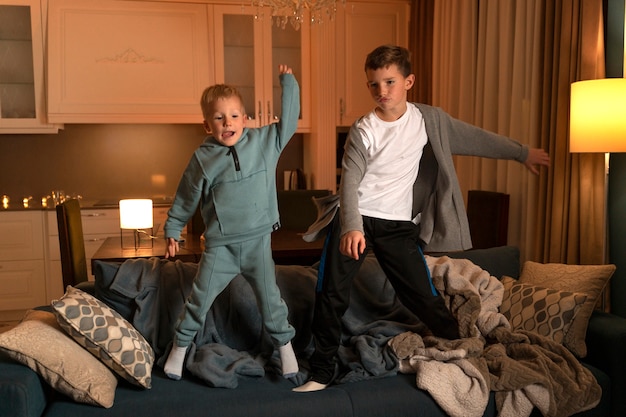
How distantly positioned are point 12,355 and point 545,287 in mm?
1884

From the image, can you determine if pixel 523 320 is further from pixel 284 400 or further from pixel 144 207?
pixel 144 207

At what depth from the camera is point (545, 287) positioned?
99.8 inches

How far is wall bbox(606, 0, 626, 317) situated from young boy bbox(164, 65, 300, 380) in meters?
1.49

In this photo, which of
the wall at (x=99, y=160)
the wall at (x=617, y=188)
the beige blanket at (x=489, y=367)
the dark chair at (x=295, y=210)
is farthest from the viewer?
the wall at (x=99, y=160)

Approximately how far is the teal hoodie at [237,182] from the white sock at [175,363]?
360mm

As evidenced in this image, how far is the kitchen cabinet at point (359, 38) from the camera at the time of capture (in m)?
4.71

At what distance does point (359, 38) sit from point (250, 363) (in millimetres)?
3129

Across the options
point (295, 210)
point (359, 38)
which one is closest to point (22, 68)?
point (295, 210)

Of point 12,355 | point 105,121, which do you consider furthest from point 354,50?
point 12,355

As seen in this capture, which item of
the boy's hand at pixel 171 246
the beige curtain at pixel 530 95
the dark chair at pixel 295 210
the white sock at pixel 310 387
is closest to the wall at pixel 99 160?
the dark chair at pixel 295 210

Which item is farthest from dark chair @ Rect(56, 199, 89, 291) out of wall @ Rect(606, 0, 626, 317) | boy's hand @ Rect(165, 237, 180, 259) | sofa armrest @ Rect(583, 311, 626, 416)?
wall @ Rect(606, 0, 626, 317)

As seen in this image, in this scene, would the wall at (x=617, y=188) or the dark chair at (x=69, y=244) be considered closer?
the wall at (x=617, y=188)

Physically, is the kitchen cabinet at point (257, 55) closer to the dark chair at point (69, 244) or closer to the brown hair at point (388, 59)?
the dark chair at point (69, 244)

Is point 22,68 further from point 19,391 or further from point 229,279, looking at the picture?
point 19,391
